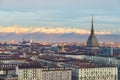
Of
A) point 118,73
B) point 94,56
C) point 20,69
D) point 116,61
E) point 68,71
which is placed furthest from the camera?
point 94,56

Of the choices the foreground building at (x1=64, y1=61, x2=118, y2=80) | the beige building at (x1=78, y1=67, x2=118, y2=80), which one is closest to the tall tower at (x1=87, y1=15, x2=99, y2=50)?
the foreground building at (x1=64, y1=61, x2=118, y2=80)

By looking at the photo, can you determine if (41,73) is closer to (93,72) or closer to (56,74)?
(56,74)

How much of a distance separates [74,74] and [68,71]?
4244 millimetres

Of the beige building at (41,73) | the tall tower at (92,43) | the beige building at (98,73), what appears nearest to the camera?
the beige building at (41,73)

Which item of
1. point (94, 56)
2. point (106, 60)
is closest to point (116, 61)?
point (106, 60)

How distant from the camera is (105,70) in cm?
7962

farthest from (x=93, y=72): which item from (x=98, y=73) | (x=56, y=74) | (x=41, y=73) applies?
(x=41, y=73)

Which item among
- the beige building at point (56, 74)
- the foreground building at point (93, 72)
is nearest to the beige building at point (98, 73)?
the foreground building at point (93, 72)

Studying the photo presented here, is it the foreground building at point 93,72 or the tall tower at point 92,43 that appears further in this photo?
the tall tower at point 92,43

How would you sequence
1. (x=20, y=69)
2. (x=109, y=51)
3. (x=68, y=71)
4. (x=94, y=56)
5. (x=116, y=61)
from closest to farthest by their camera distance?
1. (x=20, y=69)
2. (x=68, y=71)
3. (x=116, y=61)
4. (x=94, y=56)
5. (x=109, y=51)

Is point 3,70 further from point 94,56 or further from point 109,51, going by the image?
point 109,51

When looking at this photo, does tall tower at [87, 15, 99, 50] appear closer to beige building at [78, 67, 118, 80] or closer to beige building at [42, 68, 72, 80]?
beige building at [78, 67, 118, 80]

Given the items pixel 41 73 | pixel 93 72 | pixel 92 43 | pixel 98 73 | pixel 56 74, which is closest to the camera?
pixel 41 73

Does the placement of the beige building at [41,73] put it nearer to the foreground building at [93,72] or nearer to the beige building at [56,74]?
the beige building at [56,74]
